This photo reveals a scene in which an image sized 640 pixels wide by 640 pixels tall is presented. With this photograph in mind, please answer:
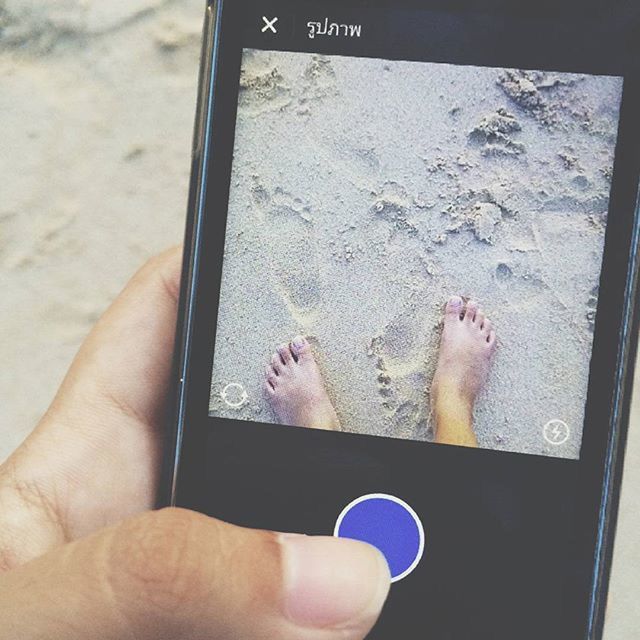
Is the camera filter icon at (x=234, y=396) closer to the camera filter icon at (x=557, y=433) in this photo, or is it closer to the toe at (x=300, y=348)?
the toe at (x=300, y=348)

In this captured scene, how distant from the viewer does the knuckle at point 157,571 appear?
1.19 feet

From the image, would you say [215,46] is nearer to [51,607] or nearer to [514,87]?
[514,87]

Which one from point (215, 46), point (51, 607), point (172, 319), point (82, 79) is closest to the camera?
point (51, 607)

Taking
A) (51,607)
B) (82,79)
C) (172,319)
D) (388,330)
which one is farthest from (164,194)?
(51,607)

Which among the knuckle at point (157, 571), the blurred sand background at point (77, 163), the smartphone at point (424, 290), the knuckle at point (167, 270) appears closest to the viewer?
the knuckle at point (157, 571)

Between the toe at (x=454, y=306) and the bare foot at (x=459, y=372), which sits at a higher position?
the toe at (x=454, y=306)

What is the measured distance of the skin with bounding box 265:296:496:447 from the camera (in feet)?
1.55

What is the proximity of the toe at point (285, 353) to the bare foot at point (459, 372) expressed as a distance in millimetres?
86

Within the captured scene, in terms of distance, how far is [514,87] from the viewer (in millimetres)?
463

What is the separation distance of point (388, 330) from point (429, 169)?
95 mm

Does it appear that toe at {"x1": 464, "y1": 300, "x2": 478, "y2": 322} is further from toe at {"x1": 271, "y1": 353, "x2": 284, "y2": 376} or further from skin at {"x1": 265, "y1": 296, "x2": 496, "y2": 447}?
toe at {"x1": 271, "y1": 353, "x2": 284, "y2": 376}

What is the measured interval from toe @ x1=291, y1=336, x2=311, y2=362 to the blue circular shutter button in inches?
3.5

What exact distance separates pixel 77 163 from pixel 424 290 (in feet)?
1.38

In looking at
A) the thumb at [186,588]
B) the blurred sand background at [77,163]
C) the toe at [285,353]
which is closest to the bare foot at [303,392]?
the toe at [285,353]
